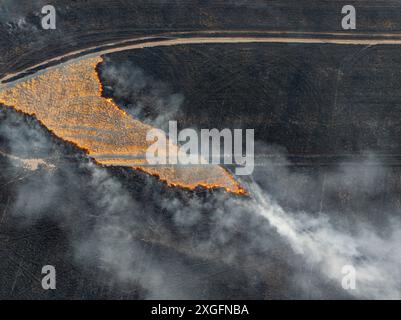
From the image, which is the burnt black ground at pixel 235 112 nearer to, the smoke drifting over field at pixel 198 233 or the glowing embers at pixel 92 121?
the smoke drifting over field at pixel 198 233

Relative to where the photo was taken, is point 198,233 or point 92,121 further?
point 92,121

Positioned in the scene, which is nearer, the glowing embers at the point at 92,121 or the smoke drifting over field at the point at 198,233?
the smoke drifting over field at the point at 198,233

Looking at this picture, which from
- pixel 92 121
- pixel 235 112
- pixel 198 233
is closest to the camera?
pixel 198 233

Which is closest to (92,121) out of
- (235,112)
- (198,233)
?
(235,112)

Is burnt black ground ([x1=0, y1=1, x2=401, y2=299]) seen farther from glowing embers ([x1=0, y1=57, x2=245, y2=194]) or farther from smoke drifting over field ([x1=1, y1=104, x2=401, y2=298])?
glowing embers ([x1=0, y1=57, x2=245, y2=194])

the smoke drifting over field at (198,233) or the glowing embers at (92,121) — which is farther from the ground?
the glowing embers at (92,121)

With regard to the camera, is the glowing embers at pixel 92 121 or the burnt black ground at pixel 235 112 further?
the glowing embers at pixel 92 121

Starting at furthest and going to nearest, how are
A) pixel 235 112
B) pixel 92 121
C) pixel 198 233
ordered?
pixel 235 112 < pixel 92 121 < pixel 198 233

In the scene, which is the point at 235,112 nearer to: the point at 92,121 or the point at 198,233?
the point at 198,233

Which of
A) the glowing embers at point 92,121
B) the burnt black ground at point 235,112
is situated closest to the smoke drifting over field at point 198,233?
the burnt black ground at point 235,112
